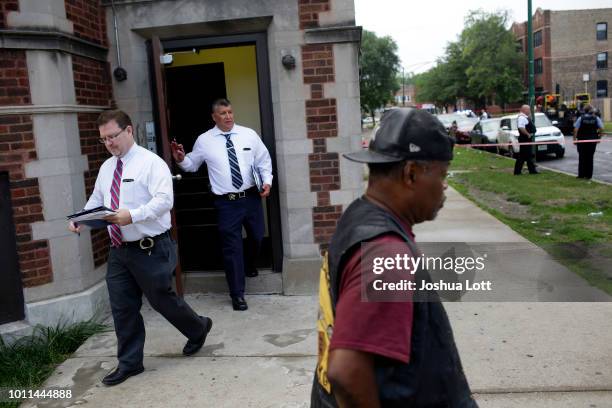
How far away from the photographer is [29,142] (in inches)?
207

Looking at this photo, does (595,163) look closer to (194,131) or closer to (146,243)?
(194,131)

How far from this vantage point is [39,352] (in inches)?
197

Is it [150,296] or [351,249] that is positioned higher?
[351,249]

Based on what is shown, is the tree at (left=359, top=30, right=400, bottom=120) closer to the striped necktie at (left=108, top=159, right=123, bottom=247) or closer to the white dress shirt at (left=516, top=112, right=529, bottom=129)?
the white dress shirt at (left=516, top=112, right=529, bottom=129)

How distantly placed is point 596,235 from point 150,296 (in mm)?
6489

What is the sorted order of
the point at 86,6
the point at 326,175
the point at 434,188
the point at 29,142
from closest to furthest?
the point at 434,188 → the point at 29,142 → the point at 86,6 → the point at 326,175

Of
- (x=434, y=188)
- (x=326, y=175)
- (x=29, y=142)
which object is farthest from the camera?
(x=326, y=175)

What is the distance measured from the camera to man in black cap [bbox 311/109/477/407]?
1610 millimetres

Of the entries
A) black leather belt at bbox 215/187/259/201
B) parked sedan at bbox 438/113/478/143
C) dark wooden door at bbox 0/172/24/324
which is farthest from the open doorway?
parked sedan at bbox 438/113/478/143

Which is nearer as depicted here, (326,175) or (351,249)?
(351,249)

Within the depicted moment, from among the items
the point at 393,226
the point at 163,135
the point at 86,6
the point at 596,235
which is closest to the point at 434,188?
the point at 393,226

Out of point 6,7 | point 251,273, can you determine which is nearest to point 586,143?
point 251,273

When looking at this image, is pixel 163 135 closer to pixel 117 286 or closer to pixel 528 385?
pixel 117 286

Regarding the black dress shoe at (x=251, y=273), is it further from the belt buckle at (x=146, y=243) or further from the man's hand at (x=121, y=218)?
the man's hand at (x=121, y=218)
